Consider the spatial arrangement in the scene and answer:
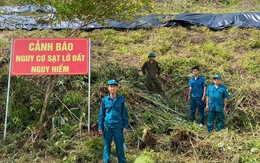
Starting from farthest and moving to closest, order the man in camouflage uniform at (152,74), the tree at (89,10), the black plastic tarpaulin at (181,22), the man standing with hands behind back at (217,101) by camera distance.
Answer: the black plastic tarpaulin at (181,22)
the man in camouflage uniform at (152,74)
the man standing with hands behind back at (217,101)
the tree at (89,10)

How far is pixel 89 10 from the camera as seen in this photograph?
5211mm

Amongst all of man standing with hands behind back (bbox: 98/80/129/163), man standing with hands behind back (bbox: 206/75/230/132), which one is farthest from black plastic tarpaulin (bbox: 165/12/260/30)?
man standing with hands behind back (bbox: 98/80/129/163)

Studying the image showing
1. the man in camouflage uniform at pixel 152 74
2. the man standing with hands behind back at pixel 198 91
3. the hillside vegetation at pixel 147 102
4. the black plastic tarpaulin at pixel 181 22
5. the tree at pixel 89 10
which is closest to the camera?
the hillside vegetation at pixel 147 102

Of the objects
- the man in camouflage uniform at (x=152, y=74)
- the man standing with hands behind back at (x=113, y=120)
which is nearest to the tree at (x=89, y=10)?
the man in camouflage uniform at (x=152, y=74)

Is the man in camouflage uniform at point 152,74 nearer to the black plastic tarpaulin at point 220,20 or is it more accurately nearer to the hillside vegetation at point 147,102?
the hillside vegetation at point 147,102

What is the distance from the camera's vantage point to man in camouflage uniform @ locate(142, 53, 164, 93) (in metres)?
6.25

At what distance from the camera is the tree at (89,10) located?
486 cm

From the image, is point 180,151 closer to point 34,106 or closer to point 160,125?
point 160,125

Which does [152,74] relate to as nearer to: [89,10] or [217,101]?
[217,101]

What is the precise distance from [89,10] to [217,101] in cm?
313

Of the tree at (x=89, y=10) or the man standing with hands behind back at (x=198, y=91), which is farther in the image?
the man standing with hands behind back at (x=198, y=91)

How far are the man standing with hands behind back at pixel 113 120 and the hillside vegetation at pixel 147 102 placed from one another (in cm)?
45

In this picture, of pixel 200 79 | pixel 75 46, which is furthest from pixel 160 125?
pixel 75 46

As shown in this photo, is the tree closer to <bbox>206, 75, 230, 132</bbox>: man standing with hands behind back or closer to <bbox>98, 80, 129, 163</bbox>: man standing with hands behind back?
<bbox>98, 80, 129, 163</bbox>: man standing with hands behind back
